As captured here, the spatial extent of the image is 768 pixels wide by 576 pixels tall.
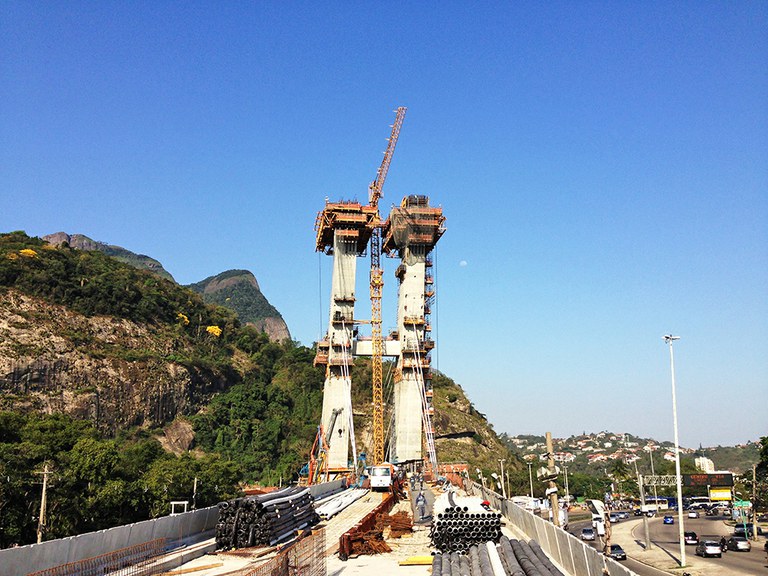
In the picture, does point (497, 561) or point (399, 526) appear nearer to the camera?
point (497, 561)

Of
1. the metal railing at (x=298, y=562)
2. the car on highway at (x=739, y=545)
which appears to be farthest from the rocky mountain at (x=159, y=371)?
the metal railing at (x=298, y=562)

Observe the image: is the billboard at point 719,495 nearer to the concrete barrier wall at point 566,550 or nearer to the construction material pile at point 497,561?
the concrete barrier wall at point 566,550

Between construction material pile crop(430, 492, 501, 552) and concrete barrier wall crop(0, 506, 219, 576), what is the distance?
9749mm

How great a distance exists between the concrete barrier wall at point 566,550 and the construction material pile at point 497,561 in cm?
63

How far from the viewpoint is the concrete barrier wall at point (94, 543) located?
52.6 ft

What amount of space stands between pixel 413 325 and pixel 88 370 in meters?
55.8

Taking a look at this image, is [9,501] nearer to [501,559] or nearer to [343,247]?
[501,559]

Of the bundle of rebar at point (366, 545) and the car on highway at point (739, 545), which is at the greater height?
the bundle of rebar at point (366, 545)

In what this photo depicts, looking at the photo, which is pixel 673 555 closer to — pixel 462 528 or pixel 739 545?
pixel 739 545

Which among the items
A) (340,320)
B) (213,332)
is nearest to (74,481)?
(340,320)

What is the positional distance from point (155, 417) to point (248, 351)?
46692 millimetres

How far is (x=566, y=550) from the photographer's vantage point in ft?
69.5

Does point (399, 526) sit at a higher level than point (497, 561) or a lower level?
lower

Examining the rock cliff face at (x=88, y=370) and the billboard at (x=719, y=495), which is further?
the billboard at (x=719, y=495)
